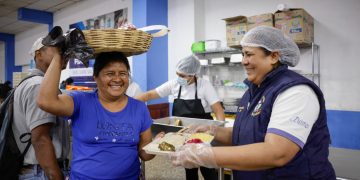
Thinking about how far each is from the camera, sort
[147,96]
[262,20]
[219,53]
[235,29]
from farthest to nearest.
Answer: [219,53]
[235,29]
[262,20]
[147,96]

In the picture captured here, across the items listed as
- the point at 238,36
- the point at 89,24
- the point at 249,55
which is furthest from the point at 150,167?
the point at 89,24

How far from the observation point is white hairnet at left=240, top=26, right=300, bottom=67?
46.9 inches

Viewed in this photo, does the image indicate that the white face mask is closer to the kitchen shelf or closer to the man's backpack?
the kitchen shelf

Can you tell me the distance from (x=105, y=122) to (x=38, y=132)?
1.08 ft

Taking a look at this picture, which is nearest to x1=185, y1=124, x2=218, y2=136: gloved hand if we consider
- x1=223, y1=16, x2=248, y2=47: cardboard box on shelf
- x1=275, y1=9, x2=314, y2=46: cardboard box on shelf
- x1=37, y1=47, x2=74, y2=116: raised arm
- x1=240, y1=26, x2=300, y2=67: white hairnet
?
x1=240, y1=26, x2=300, y2=67: white hairnet

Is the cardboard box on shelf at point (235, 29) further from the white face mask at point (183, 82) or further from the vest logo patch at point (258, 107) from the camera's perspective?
the vest logo patch at point (258, 107)

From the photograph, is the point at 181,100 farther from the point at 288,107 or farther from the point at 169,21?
the point at 169,21

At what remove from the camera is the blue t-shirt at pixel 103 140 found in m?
1.26

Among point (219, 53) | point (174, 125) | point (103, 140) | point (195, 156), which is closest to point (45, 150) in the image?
point (103, 140)

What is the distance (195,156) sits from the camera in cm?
100

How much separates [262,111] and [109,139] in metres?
0.73

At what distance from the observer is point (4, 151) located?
51.4 inches

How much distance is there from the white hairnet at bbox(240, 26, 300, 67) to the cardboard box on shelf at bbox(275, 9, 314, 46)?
6.81 feet

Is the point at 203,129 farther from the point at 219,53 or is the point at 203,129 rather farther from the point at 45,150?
the point at 219,53
